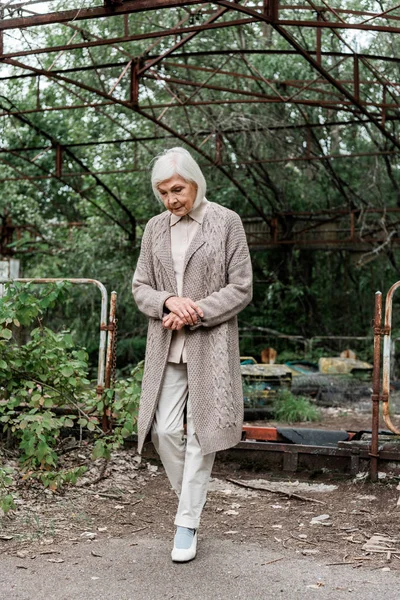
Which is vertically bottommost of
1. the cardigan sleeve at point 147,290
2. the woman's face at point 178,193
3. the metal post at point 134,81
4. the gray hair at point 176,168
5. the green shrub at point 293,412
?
the green shrub at point 293,412

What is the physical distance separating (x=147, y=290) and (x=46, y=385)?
181 centimetres

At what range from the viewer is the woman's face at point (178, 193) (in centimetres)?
404

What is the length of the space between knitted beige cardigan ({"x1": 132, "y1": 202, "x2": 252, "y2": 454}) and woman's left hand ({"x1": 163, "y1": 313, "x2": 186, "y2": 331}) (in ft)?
0.30

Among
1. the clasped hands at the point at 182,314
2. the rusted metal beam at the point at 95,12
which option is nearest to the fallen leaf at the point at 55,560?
the clasped hands at the point at 182,314

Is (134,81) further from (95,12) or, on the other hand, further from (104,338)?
(104,338)

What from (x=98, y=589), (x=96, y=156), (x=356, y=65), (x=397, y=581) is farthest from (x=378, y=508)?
(x=96, y=156)

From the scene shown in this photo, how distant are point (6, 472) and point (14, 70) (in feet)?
61.5

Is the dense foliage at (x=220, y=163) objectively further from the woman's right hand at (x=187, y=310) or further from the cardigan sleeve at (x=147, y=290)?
the woman's right hand at (x=187, y=310)

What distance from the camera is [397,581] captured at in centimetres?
350

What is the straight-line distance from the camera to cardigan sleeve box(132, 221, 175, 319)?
13.1 ft

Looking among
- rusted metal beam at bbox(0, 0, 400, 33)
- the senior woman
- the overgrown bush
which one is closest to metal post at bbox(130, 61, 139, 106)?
rusted metal beam at bbox(0, 0, 400, 33)

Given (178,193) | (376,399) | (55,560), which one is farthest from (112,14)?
(55,560)

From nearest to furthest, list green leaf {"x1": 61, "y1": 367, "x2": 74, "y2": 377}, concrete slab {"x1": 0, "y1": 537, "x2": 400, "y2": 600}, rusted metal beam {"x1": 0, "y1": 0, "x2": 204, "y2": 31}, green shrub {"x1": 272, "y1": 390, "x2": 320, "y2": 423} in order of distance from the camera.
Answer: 1. concrete slab {"x1": 0, "y1": 537, "x2": 400, "y2": 600}
2. green leaf {"x1": 61, "y1": 367, "x2": 74, "y2": 377}
3. rusted metal beam {"x1": 0, "y1": 0, "x2": 204, "y2": 31}
4. green shrub {"x1": 272, "y1": 390, "x2": 320, "y2": 423}

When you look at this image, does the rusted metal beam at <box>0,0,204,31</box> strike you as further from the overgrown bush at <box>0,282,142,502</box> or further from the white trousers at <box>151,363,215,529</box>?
the white trousers at <box>151,363,215,529</box>
